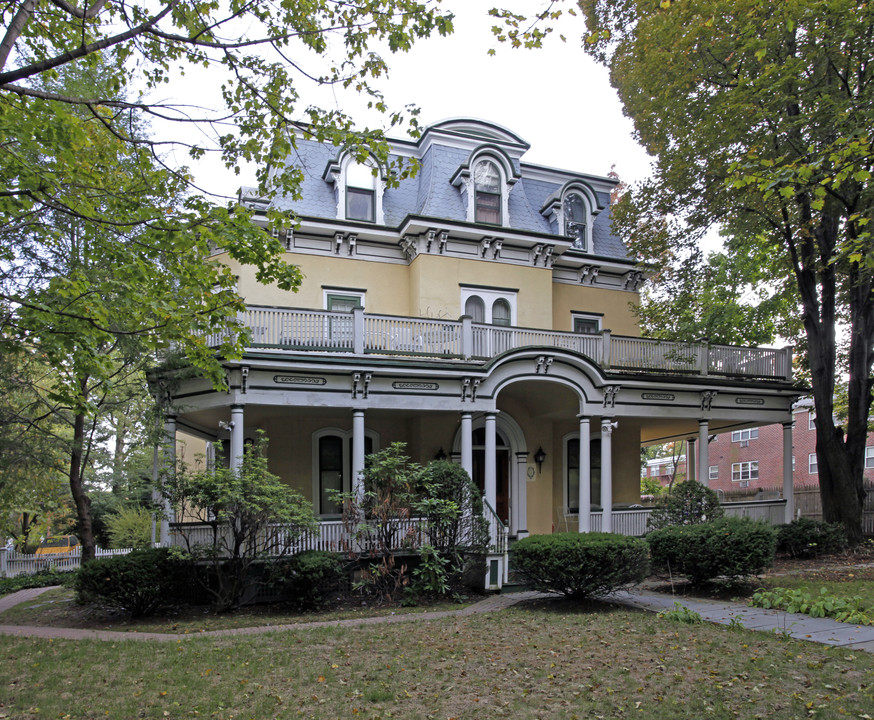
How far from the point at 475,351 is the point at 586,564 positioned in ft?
20.5

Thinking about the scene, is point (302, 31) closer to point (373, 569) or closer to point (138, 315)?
point (138, 315)

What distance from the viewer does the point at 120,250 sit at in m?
8.34

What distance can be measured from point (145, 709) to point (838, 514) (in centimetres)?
1692

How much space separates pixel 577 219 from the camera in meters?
20.2

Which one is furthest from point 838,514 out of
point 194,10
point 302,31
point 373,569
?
point 194,10

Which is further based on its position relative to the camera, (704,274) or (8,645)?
(704,274)

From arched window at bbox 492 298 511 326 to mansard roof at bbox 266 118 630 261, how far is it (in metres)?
2.02

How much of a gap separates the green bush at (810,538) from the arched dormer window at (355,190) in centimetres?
1282

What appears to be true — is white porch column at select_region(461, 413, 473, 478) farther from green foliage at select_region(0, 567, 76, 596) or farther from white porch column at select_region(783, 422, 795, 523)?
green foliage at select_region(0, 567, 76, 596)

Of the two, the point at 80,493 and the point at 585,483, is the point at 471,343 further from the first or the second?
the point at 80,493

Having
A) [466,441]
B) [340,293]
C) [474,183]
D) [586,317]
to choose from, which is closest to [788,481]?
[586,317]

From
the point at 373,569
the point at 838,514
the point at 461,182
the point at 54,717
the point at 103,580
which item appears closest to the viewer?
the point at 54,717

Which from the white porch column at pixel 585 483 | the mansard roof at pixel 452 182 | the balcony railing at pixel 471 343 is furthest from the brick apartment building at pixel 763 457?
the white porch column at pixel 585 483

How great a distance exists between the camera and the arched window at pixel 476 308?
18.1 m
